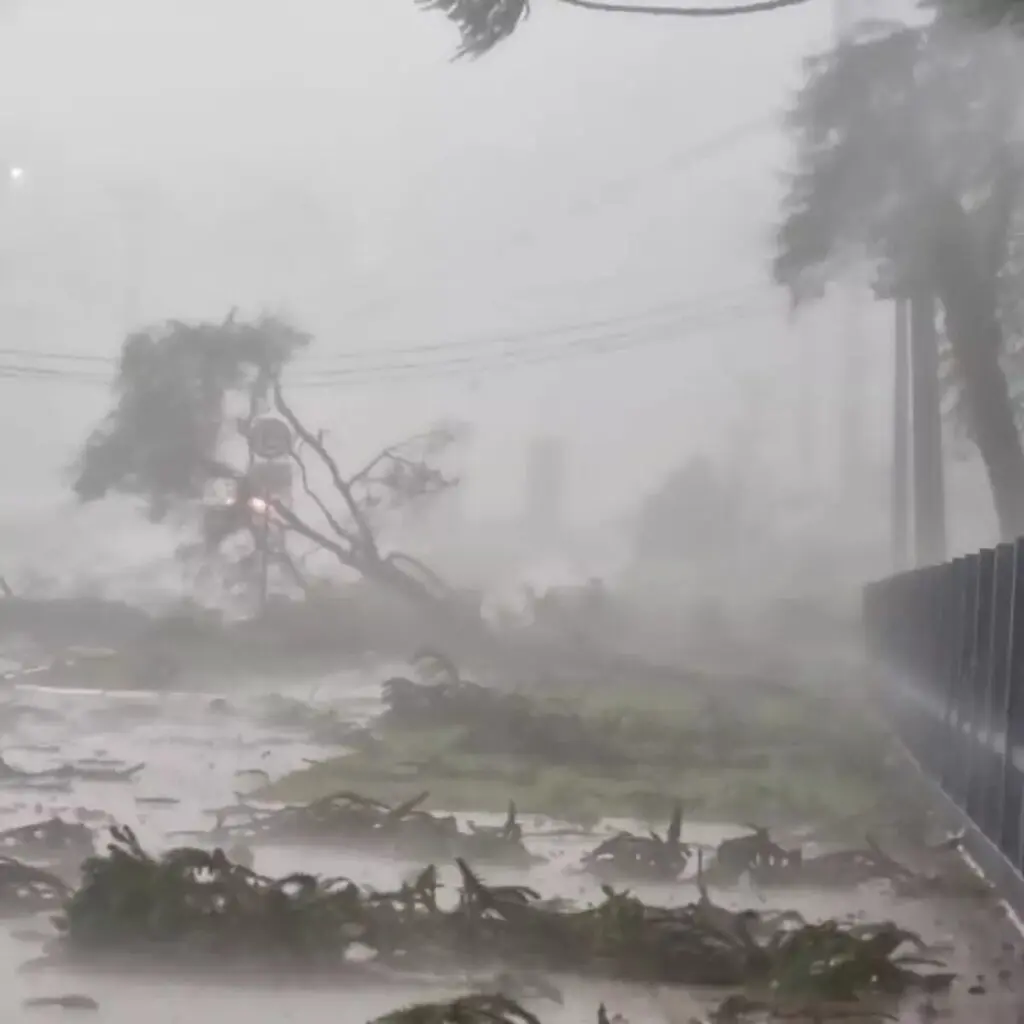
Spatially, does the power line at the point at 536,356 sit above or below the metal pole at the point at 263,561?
above

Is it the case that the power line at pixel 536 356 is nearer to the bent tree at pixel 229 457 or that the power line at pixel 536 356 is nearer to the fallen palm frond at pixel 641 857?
the bent tree at pixel 229 457

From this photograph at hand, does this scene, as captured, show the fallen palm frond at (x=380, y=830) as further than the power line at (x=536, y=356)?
No

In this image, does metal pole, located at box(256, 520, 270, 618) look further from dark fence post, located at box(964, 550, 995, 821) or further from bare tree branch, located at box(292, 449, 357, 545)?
dark fence post, located at box(964, 550, 995, 821)

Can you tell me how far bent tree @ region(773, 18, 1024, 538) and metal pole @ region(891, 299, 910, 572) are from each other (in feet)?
0.14

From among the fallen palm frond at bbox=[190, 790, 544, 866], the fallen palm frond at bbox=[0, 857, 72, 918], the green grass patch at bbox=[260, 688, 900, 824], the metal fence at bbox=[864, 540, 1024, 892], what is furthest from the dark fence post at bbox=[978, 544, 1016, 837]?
the fallen palm frond at bbox=[0, 857, 72, 918]

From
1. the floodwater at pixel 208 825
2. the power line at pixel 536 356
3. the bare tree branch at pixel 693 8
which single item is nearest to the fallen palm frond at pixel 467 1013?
the floodwater at pixel 208 825

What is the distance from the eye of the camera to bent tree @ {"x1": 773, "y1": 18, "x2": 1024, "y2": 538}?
1.06m

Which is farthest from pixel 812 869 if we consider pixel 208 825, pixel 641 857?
pixel 208 825

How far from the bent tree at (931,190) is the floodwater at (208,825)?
0.54 m

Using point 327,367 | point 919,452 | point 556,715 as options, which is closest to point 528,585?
point 556,715

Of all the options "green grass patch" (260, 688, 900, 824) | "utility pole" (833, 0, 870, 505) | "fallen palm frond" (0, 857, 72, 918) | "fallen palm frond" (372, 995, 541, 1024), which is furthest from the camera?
"utility pole" (833, 0, 870, 505)

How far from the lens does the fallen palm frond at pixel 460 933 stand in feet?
1.94

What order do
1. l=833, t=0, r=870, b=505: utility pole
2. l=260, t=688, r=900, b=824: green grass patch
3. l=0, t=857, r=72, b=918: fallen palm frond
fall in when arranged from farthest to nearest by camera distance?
l=833, t=0, r=870, b=505: utility pole < l=260, t=688, r=900, b=824: green grass patch < l=0, t=857, r=72, b=918: fallen palm frond

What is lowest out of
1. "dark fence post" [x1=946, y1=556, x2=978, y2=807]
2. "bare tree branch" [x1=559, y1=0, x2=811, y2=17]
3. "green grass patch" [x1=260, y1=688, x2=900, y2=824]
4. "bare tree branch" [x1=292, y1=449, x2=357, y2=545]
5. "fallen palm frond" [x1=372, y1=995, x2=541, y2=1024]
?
"fallen palm frond" [x1=372, y1=995, x2=541, y2=1024]
